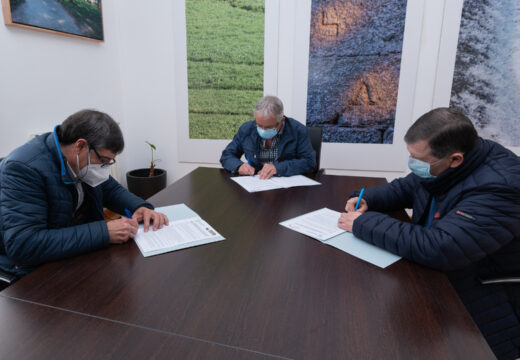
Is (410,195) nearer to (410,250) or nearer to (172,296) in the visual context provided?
(410,250)

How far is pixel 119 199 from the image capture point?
1.54m

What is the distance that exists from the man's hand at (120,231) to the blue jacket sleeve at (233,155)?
1.12 meters

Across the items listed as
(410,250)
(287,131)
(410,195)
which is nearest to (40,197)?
(410,250)

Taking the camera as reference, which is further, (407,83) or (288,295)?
(407,83)

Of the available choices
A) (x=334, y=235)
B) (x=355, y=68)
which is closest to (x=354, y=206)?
(x=334, y=235)

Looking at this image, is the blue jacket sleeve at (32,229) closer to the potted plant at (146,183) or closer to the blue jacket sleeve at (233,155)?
the blue jacket sleeve at (233,155)

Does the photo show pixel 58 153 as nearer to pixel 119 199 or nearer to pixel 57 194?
pixel 57 194

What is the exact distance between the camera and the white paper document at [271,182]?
194cm

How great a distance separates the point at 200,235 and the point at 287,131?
1.38 meters

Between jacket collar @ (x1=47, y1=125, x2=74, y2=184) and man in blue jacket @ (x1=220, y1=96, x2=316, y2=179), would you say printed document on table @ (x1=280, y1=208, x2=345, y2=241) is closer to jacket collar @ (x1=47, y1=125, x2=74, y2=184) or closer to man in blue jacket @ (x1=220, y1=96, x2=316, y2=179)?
man in blue jacket @ (x1=220, y1=96, x2=316, y2=179)

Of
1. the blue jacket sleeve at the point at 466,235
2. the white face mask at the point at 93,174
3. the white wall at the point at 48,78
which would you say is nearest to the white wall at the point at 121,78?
the white wall at the point at 48,78

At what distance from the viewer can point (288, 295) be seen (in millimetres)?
920

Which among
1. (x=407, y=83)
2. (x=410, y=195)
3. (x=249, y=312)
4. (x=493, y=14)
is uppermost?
(x=493, y=14)

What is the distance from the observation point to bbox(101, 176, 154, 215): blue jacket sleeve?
1.49 metres
